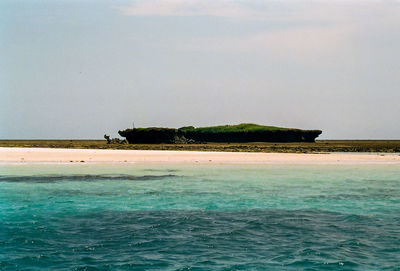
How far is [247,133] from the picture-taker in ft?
336

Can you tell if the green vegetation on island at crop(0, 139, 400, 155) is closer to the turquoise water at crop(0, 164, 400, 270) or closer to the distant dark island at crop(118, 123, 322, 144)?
the distant dark island at crop(118, 123, 322, 144)

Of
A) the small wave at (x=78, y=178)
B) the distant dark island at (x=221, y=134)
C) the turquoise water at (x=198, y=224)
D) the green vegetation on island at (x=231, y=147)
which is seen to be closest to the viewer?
the turquoise water at (x=198, y=224)

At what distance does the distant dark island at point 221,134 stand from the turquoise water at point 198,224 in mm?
56661

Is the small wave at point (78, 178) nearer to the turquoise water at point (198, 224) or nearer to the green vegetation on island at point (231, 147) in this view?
the turquoise water at point (198, 224)

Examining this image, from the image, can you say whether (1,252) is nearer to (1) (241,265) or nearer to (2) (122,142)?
(1) (241,265)

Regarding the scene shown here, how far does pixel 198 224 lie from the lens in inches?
513

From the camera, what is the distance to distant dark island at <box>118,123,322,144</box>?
81.5m

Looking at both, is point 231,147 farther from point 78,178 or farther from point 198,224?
point 198,224

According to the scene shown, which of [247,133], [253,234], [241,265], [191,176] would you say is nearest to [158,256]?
[241,265]

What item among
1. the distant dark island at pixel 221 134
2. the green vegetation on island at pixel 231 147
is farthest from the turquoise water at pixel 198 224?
the distant dark island at pixel 221 134

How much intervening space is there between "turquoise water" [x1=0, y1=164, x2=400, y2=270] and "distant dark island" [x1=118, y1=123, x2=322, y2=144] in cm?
5666

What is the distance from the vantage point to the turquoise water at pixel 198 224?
31.0ft

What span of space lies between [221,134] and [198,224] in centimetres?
9237

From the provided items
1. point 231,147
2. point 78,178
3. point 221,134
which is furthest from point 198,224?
point 221,134
